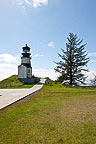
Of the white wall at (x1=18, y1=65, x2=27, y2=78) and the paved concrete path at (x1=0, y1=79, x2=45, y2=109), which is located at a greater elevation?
the white wall at (x1=18, y1=65, x2=27, y2=78)

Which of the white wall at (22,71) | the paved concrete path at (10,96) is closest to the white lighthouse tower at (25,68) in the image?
the white wall at (22,71)

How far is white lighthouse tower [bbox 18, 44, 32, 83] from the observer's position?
35719mm

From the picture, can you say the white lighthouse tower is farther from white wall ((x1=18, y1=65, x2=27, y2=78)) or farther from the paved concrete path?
the paved concrete path

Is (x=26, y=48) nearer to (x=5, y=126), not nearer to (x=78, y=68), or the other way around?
(x=78, y=68)

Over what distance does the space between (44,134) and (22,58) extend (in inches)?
1418

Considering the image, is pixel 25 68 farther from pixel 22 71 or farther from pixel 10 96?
pixel 10 96

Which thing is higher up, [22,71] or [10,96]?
[22,71]

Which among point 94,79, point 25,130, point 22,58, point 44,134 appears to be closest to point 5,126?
point 25,130

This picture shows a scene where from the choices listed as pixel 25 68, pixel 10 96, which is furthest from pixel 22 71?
pixel 10 96

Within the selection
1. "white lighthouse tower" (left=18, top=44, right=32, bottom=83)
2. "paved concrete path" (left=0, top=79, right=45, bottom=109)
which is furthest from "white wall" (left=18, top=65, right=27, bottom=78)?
"paved concrete path" (left=0, top=79, right=45, bottom=109)

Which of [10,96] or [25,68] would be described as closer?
[10,96]

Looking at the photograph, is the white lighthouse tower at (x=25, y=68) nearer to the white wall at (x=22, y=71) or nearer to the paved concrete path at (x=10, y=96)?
the white wall at (x=22, y=71)

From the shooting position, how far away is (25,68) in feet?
118

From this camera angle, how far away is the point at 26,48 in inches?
1507
